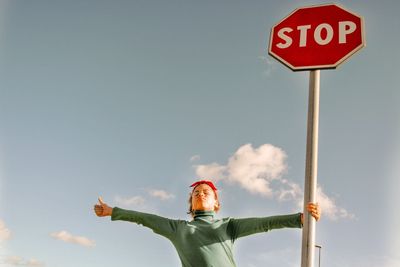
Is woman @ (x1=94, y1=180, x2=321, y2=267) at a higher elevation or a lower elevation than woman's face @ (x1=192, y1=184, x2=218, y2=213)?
lower

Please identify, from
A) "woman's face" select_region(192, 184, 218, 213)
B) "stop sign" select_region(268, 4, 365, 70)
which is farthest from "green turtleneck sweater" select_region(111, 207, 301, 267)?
"stop sign" select_region(268, 4, 365, 70)

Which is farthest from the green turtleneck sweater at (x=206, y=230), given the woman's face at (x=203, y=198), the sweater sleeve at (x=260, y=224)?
the woman's face at (x=203, y=198)

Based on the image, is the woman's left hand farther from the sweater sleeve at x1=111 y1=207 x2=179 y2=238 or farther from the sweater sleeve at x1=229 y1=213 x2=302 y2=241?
the sweater sleeve at x1=111 y1=207 x2=179 y2=238

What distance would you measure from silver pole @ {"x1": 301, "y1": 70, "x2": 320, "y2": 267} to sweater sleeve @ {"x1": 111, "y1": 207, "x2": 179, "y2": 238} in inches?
59.0

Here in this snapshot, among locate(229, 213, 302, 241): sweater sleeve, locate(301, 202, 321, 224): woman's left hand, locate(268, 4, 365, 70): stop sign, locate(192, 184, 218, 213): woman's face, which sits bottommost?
locate(301, 202, 321, 224): woman's left hand

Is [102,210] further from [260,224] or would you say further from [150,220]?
[260,224]

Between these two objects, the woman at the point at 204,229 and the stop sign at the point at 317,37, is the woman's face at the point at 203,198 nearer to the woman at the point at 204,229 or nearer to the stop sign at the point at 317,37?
the woman at the point at 204,229

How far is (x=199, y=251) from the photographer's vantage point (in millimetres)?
3207

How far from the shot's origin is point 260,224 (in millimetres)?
3316

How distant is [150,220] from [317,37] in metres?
2.08

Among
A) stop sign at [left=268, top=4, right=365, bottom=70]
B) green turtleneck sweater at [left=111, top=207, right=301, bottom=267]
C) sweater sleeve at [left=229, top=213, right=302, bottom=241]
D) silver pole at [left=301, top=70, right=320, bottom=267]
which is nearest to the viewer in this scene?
silver pole at [left=301, top=70, right=320, bottom=267]

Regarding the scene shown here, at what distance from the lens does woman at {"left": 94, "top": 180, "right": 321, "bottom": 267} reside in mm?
3170

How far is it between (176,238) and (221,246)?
0.40 meters

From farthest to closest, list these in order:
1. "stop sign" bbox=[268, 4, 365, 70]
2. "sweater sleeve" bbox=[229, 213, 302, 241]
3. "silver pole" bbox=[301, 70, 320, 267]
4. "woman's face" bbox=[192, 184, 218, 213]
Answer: "woman's face" bbox=[192, 184, 218, 213], "sweater sleeve" bbox=[229, 213, 302, 241], "stop sign" bbox=[268, 4, 365, 70], "silver pole" bbox=[301, 70, 320, 267]
